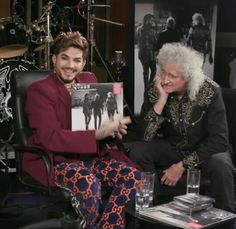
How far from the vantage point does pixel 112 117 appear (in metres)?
2.68

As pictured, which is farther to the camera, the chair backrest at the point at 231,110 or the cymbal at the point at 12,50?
the cymbal at the point at 12,50

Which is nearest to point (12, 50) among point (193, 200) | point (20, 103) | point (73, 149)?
point (20, 103)

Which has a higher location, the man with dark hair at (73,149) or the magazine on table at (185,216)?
the man with dark hair at (73,149)

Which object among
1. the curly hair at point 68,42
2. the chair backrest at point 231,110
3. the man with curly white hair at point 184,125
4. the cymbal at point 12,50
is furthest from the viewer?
the cymbal at point 12,50

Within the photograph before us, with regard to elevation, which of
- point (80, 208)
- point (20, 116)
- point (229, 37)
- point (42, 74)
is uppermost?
point (229, 37)

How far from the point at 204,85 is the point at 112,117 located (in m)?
0.64

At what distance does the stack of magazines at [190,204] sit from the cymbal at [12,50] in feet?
8.80

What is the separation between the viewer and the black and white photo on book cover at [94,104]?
2.57m

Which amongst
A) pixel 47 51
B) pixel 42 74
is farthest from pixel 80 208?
pixel 47 51

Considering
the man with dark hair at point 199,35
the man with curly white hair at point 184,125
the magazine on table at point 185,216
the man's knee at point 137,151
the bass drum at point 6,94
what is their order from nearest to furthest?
the magazine on table at point 185,216 → the man with curly white hair at point 184,125 → the man's knee at point 137,151 → the bass drum at point 6,94 → the man with dark hair at point 199,35

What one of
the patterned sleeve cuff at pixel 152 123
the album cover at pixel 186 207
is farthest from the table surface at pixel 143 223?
the patterned sleeve cuff at pixel 152 123

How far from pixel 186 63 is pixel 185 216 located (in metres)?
1.10

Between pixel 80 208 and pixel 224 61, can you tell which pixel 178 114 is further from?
pixel 224 61

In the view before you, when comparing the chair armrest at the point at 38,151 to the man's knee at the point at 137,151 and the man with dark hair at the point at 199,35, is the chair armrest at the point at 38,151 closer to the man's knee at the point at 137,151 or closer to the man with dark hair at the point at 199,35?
the man's knee at the point at 137,151
